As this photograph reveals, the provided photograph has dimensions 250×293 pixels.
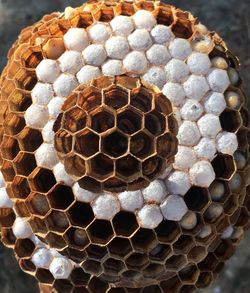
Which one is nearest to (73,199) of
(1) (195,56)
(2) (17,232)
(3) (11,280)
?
(2) (17,232)

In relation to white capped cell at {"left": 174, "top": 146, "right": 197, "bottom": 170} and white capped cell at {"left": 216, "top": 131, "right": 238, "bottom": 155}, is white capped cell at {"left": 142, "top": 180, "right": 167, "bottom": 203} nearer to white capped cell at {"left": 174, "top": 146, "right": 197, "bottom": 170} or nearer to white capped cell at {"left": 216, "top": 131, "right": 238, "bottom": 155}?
white capped cell at {"left": 174, "top": 146, "right": 197, "bottom": 170}

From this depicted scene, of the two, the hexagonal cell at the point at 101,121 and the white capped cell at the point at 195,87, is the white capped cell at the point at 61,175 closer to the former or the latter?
the hexagonal cell at the point at 101,121

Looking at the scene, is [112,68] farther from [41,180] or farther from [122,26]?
[41,180]

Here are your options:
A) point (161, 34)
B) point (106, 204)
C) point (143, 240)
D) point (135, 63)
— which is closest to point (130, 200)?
point (106, 204)

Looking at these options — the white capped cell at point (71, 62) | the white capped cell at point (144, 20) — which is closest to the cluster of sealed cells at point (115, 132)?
the white capped cell at point (71, 62)

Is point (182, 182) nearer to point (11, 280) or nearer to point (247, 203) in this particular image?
point (247, 203)

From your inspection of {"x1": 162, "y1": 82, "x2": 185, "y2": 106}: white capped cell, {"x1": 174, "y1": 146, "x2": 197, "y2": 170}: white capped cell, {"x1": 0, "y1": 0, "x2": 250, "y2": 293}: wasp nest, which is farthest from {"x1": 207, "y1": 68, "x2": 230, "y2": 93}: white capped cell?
{"x1": 174, "y1": 146, "x2": 197, "y2": 170}: white capped cell
